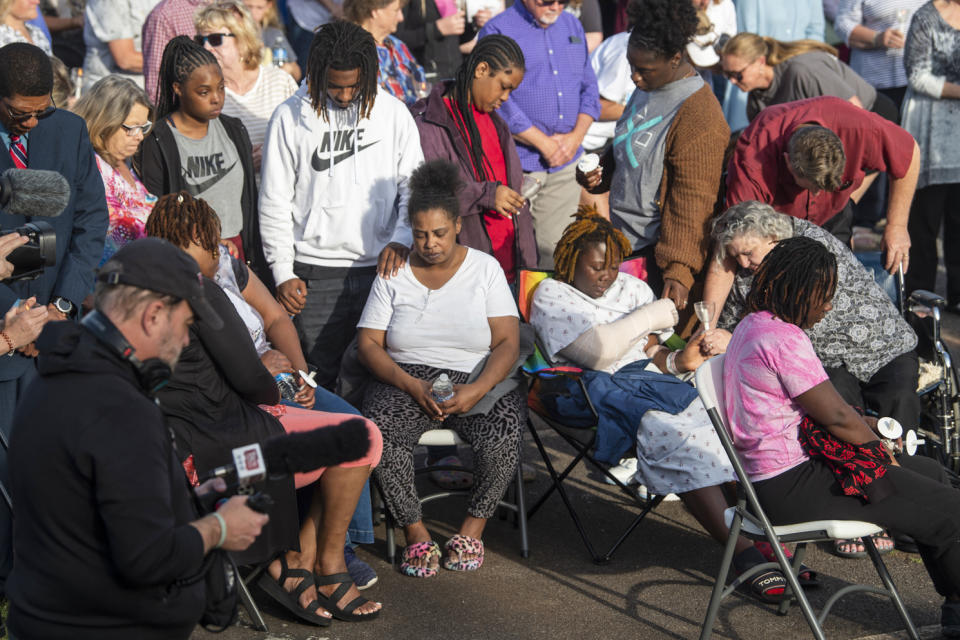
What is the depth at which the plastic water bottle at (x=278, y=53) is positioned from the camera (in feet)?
22.2

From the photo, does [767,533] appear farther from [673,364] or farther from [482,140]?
[482,140]

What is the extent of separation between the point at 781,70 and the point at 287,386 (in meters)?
3.68

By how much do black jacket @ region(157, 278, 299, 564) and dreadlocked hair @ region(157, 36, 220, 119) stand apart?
1527mm

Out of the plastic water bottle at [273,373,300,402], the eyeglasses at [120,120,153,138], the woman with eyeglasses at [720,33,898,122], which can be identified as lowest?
the plastic water bottle at [273,373,300,402]

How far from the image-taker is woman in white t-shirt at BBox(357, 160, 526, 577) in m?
4.52

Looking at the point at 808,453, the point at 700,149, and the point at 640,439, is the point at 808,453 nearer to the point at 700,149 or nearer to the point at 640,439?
the point at 640,439

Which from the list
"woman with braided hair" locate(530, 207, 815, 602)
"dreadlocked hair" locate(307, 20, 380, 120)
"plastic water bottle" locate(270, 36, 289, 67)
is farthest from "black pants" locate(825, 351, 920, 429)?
"plastic water bottle" locate(270, 36, 289, 67)

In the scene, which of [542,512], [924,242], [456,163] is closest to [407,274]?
[456,163]

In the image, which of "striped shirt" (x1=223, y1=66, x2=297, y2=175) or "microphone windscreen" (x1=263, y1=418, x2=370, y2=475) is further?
"striped shirt" (x1=223, y1=66, x2=297, y2=175)

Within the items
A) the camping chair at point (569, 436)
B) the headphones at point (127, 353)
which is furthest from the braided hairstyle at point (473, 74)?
the headphones at point (127, 353)

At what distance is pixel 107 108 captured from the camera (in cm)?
482

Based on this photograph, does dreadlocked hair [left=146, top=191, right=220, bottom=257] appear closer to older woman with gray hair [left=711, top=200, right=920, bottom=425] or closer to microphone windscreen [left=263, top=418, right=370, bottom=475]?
microphone windscreen [left=263, top=418, right=370, bottom=475]

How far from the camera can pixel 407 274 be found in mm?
4805

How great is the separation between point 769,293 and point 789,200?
1.65m
